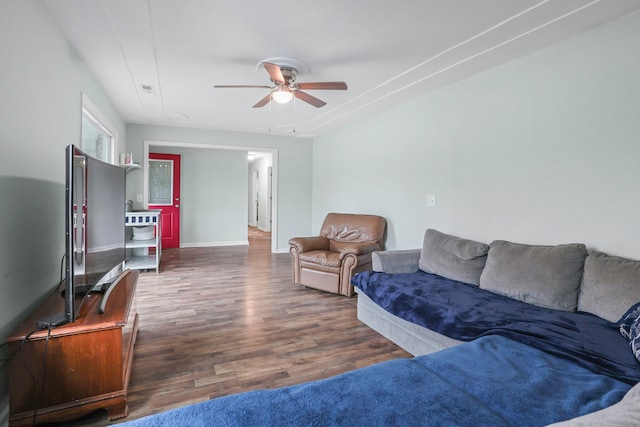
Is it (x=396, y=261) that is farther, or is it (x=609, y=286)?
(x=396, y=261)

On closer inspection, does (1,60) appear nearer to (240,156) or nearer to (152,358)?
(152,358)

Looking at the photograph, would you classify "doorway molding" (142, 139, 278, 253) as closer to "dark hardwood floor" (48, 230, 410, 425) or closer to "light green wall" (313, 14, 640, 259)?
"dark hardwood floor" (48, 230, 410, 425)

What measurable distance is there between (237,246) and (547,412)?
271 inches

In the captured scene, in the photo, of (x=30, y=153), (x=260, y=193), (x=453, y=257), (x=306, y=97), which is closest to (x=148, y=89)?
(x=306, y=97)

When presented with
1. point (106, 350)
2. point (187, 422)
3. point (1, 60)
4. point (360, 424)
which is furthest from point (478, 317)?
point (1, 60)

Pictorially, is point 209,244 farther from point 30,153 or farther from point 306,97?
point 30,153

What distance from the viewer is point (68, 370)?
5.28ft

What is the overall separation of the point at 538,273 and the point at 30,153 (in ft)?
11.4

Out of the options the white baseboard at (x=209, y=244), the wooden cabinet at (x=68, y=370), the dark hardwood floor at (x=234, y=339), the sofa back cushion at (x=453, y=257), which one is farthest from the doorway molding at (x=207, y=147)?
the wooden cabinet at (x=68, y=370)

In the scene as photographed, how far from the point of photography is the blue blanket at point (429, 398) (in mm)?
1001

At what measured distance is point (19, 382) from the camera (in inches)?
59.9

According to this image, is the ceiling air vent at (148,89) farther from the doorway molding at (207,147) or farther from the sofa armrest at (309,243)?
the sofa armrest at (309,243)

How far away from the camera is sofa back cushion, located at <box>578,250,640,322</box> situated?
1.82 m

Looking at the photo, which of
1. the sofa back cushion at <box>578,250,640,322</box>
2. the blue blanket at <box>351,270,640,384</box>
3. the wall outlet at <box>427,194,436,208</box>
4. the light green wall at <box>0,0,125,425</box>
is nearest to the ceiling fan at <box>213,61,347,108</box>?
the light green wall at <box>0,0,125,425</box>
